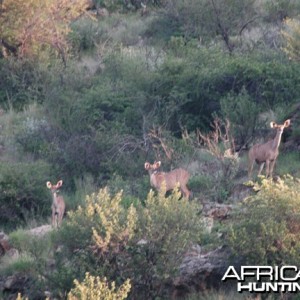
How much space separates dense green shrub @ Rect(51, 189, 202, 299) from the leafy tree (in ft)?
57.6

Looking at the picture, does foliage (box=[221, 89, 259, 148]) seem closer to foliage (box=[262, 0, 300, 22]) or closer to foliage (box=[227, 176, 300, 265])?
foliage (box=[227, 176, 300, 265])

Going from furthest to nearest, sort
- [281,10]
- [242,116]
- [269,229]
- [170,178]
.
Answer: [281,10]
[242,116]
[170,178]
[269,229]

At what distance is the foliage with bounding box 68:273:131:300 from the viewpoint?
15962 mm

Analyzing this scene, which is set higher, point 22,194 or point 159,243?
point 159,243

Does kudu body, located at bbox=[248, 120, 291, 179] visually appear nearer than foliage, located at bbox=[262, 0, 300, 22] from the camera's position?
Yes

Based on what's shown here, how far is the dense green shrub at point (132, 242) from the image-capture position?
1806 cm

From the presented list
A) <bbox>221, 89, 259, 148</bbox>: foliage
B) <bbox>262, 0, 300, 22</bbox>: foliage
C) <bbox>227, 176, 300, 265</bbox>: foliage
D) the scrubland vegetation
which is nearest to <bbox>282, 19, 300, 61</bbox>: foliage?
the scrubland vegetation

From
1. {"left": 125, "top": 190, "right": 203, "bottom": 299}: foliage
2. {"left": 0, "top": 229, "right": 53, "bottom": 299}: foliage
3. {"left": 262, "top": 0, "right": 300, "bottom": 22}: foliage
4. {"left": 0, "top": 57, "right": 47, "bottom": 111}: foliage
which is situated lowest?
{"left": 262, "top": 0, "right": 300, "bottom": 22}: foliage

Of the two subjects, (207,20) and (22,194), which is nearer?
(22,194)

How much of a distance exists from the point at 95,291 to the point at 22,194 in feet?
31.6

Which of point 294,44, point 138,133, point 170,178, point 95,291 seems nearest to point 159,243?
point 95,291

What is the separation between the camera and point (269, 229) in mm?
17609

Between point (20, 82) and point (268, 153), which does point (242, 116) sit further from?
point (20, 82)

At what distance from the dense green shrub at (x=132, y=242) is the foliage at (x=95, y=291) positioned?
1318 mm
